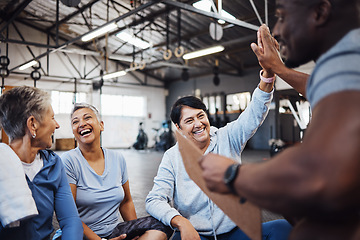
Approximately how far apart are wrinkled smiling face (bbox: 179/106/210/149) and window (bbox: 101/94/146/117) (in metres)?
13.9

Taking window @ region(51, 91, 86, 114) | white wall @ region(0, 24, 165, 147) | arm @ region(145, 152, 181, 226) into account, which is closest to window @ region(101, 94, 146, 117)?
white wall @ region(0, 24, 165, 147)

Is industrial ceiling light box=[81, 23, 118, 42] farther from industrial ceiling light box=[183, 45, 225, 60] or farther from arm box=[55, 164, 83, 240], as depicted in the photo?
arm box=[55, 164, 83, 240]

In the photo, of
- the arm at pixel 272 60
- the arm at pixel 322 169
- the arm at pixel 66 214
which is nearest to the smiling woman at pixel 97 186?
the arm at pixel 66 214

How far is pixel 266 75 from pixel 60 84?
14.2 meters

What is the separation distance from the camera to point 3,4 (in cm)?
1072

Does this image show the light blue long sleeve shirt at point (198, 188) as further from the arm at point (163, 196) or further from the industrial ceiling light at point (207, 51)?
the industrial ceiling light at point (207, 51)

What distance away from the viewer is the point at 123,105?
52.8 ft

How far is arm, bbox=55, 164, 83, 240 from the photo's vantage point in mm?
1308

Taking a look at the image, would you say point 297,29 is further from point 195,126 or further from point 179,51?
point 179,51

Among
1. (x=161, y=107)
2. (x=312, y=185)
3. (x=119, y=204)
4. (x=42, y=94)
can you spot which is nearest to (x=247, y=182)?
(x=312, y=185)

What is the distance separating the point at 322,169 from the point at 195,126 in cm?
124

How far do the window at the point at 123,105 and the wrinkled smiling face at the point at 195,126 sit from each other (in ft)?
45.6

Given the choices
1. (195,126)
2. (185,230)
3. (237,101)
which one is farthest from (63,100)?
(185,230)

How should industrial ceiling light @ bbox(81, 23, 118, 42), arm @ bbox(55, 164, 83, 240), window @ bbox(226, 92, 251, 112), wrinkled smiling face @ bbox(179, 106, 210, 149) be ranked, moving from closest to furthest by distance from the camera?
arm @ bbox(55, 164, 83, 240) < wrinkled smiling face @ bbox(179, 106, 210, 149) < industrial ceiling light @ bbox(81, 23, 118, 42) < window @ bbox(226, 92, 251, 112)
